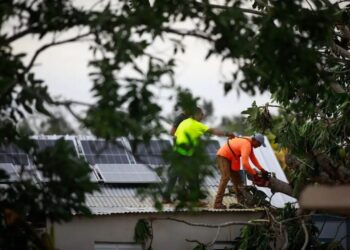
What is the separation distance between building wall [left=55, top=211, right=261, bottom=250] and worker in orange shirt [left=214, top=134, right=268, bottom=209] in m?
0.36

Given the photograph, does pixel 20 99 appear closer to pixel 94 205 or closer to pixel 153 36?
pixel 153 36

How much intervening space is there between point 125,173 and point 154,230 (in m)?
1.85

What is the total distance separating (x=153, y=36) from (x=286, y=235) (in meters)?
5.13

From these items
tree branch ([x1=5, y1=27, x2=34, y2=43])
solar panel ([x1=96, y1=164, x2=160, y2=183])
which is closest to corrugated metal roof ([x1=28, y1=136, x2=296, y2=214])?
solar panel ([x1=96, y1=164, x2=160, y2=183])

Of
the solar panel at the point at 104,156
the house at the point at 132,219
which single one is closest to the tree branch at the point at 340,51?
the house at the point at 132,219

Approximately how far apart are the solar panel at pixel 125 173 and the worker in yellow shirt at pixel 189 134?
1611 mm

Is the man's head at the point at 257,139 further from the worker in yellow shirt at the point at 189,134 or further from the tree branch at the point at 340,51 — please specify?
the tree branch at the point at 340,51

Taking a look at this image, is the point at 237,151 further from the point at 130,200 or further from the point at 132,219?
the point at 132,219

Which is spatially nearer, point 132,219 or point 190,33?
point 190,33

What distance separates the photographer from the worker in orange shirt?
16.0m

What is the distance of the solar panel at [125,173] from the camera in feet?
55.8

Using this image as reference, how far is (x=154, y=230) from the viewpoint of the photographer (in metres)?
15.6

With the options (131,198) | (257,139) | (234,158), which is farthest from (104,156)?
(257,139)

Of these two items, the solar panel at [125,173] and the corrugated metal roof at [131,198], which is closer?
the corrugated metal roof at [131,198]
